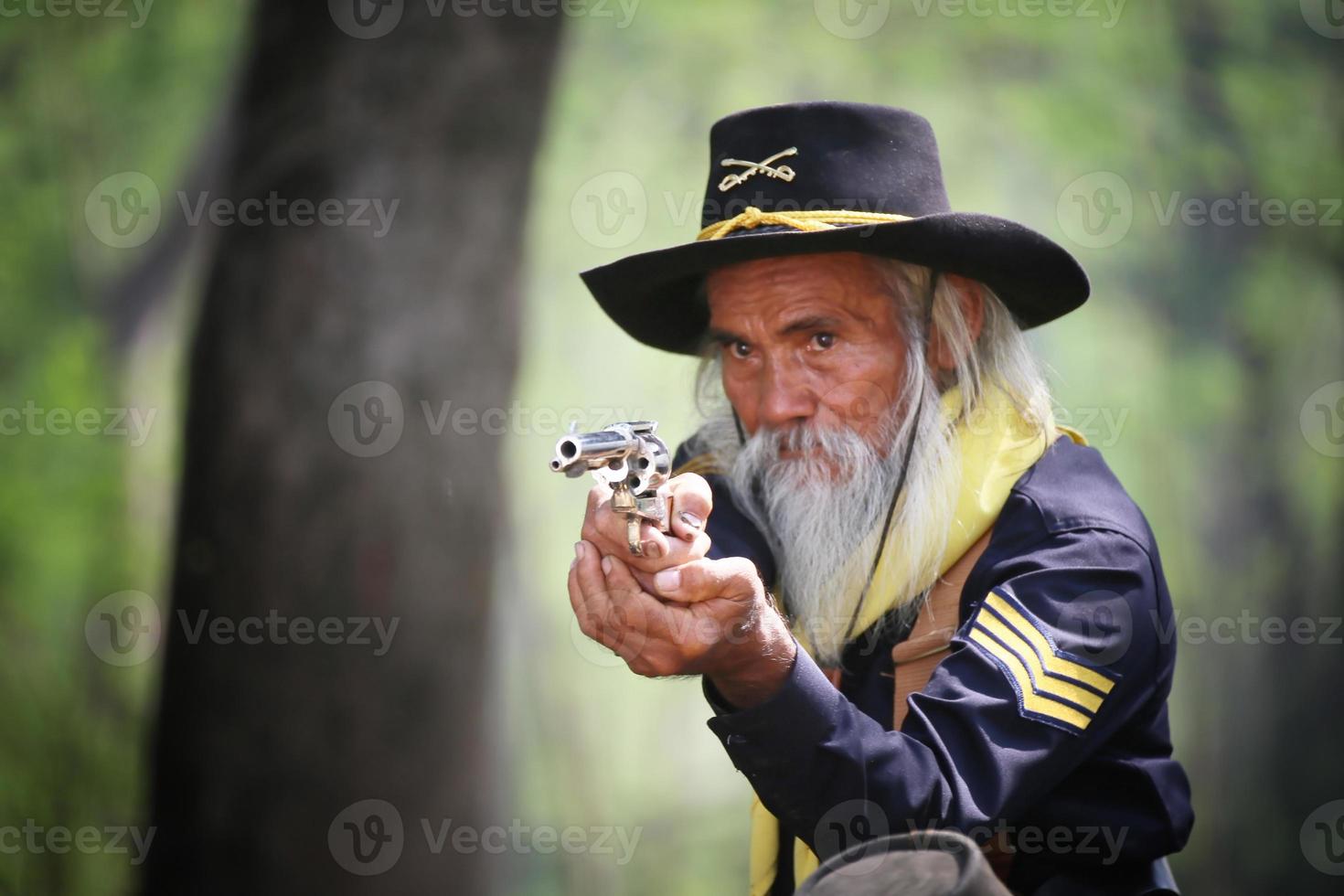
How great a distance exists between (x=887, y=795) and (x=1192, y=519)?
7073mm

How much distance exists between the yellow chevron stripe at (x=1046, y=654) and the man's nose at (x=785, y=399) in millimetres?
775

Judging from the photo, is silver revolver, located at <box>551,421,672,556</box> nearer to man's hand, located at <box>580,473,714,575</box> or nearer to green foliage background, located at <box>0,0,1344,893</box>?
man's hand, located at <box>580,473,714,575</box>

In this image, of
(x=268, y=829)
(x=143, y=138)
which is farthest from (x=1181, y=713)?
(x=143, y=138)

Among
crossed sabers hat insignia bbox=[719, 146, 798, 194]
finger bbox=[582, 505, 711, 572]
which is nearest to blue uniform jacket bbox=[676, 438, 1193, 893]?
finger bbox=[582, 505, 711, 572]

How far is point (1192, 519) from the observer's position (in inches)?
339

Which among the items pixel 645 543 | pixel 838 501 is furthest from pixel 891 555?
pixel 645 543

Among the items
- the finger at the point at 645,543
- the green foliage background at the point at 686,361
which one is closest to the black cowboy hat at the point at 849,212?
the finger at the point at 645,543

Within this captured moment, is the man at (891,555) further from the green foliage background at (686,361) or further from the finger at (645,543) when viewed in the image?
the green foliage background at (686,361)

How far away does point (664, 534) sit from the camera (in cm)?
217

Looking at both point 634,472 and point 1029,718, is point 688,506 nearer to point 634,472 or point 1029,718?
point 634,472

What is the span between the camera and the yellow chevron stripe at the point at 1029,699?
8.44ft

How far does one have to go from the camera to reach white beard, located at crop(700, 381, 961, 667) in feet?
10.3

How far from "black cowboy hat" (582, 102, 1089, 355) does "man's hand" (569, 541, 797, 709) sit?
3.90 ft

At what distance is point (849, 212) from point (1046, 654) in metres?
1.25
